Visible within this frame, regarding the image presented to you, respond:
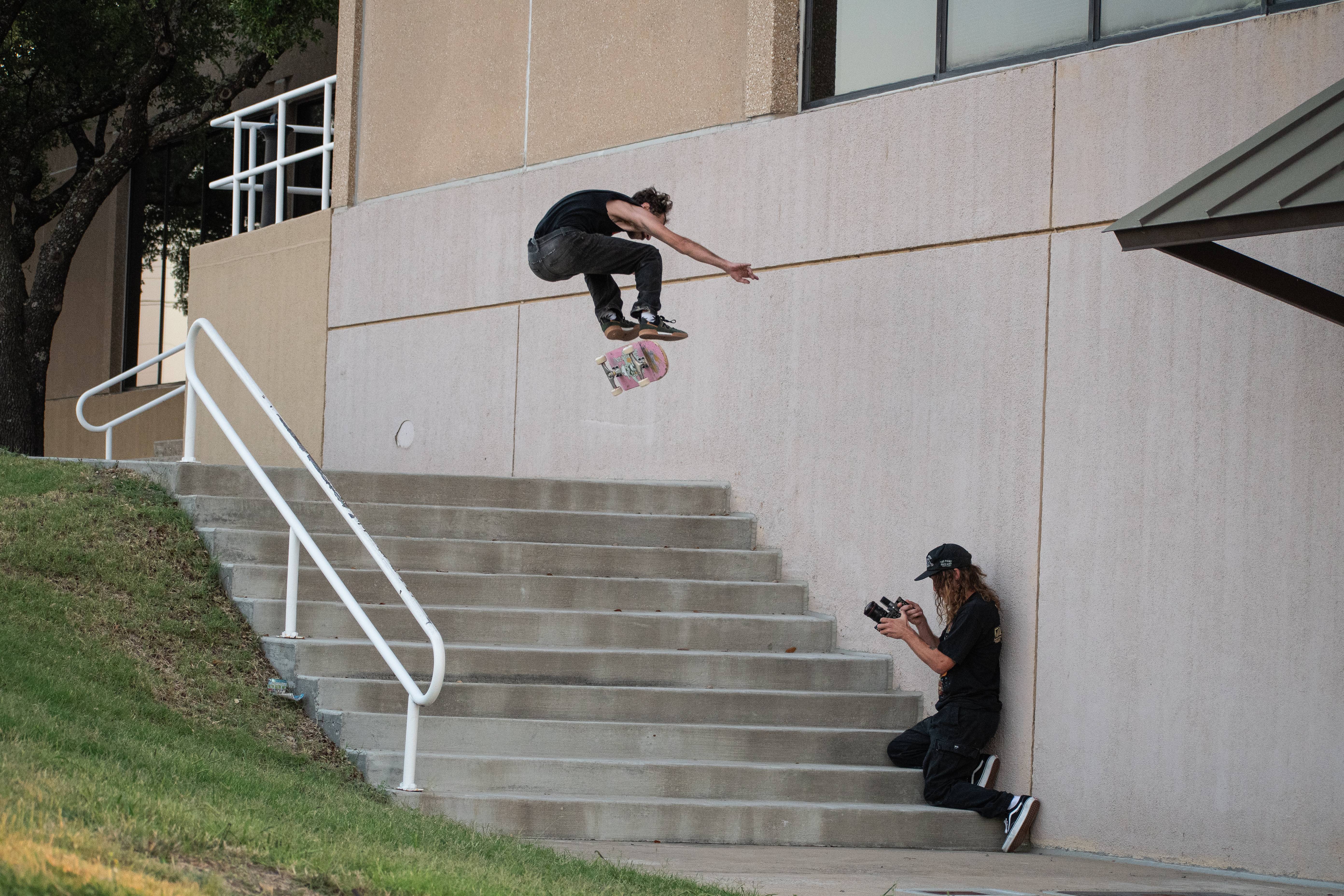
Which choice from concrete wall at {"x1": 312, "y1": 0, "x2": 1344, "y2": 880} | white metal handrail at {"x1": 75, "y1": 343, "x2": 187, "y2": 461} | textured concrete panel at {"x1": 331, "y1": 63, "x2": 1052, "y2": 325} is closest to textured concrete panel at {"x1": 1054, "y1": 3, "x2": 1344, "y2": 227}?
concrete wall at {"x1": 312, "y1": 0, "x2": 1344, "y2": 880}

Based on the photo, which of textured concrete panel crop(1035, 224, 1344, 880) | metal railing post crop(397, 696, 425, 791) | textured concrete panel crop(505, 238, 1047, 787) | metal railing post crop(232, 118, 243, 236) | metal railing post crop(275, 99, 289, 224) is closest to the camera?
metal railing post crop(397, 696, 425, 791)

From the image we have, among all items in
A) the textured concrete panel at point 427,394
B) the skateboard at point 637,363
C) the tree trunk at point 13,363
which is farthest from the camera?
the tree trunk at point 13,363

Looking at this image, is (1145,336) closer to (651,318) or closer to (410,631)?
(651,318)

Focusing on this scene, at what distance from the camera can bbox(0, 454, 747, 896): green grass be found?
4.07 metres

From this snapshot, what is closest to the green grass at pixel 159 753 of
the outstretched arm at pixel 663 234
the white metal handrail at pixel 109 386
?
the white metal handrail at pixel 109 386

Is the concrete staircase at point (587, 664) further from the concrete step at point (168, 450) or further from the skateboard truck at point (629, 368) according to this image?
the concrete step at point (168, 450)

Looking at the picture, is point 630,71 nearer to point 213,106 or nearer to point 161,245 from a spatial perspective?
point 213,106

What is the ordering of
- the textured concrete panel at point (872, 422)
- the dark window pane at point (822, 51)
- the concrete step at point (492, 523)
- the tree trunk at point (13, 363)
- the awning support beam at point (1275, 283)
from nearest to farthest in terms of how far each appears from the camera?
1. the awning support beam at point (1275, 283)
2. the textured concrete panel at point (872, 422)
3. the concrete step at point (492, 523)
4. the dark window pane at point (822, 51)
5. the tree trunk at point (13, 363)

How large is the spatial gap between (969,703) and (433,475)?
367cm

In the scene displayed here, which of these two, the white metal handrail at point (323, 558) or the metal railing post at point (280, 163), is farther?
the metal railing post at point (280, 163)

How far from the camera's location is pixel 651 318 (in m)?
7.71

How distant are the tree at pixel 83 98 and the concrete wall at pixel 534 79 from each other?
285 centimetres

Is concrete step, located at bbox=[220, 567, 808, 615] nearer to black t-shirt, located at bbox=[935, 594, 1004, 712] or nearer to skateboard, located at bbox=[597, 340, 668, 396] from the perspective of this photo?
skateboard, located at bbox=[597, 340, 668, 396]

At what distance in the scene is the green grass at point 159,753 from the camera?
407 cm
